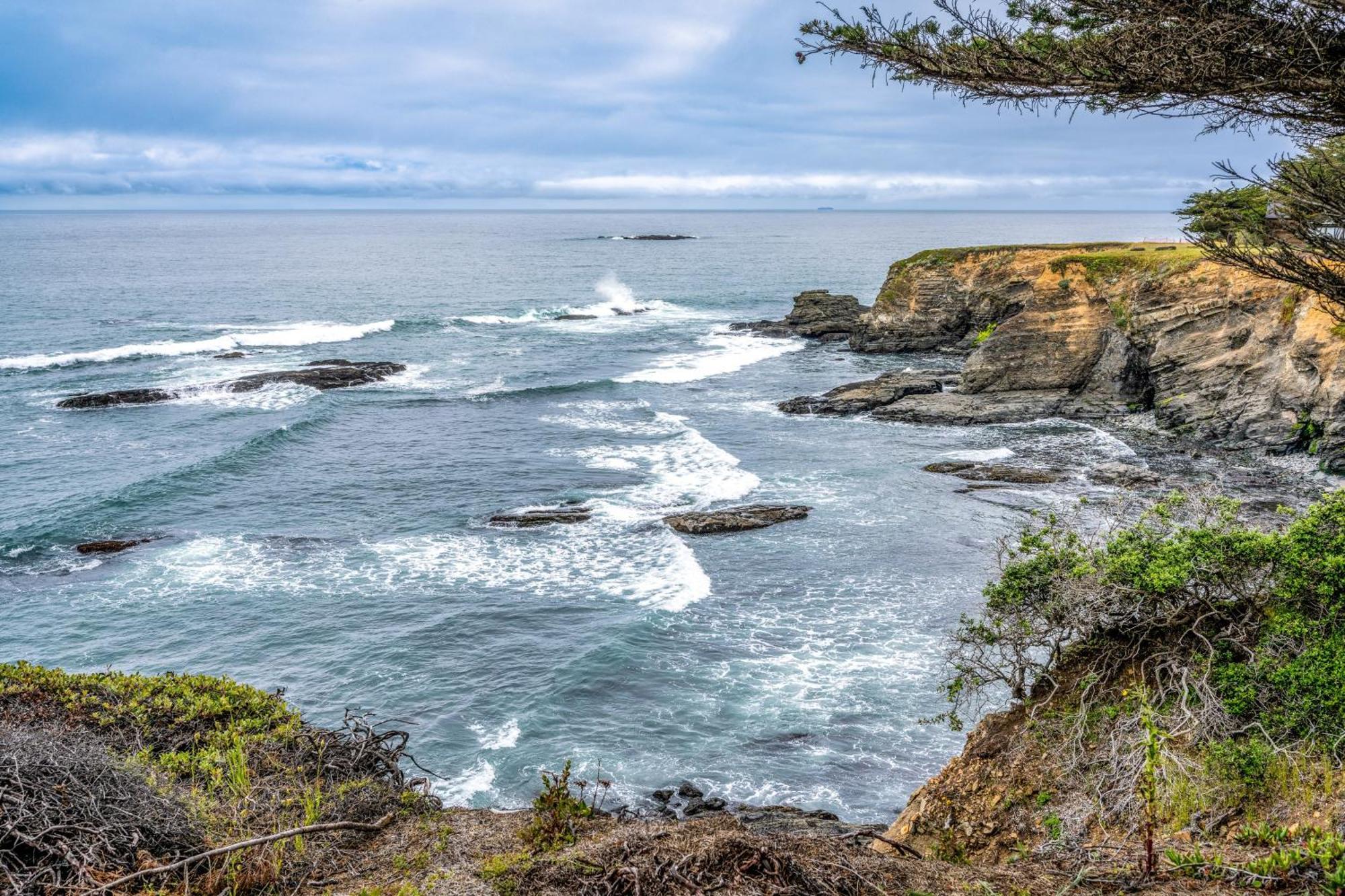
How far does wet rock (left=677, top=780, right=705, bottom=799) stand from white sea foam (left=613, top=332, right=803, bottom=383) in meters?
37.2

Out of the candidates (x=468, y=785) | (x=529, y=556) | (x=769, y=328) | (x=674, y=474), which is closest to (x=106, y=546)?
(x=529, y=556)

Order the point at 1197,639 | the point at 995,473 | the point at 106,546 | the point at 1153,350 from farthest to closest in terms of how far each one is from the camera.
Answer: the point at 1153,350 → the point at 995,473 → the point at 106,546 → the point at 1197,639

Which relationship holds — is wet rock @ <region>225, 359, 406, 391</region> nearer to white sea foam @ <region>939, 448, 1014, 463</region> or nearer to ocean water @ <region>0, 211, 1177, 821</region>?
ocean water @ <region>0, 211, 1177, 821</region>

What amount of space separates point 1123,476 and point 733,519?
45.6 ft

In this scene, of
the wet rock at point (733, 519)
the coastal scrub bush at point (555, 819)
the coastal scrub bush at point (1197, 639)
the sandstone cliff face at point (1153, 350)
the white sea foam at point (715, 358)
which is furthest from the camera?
the white sea foam at point (715, 358)

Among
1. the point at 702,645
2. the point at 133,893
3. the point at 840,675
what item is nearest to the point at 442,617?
the point at 702,645

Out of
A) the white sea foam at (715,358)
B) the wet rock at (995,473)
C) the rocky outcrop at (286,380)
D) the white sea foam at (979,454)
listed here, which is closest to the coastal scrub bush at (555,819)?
the wet rock at (995,473)

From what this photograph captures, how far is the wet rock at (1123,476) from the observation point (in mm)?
30016

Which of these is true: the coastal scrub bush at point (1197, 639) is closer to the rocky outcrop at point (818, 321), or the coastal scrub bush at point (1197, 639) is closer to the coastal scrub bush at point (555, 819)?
the coastal scrub bush at point (555, 819)

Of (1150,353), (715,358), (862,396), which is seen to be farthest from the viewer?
(715,358)

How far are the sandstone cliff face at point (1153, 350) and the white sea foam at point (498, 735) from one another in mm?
28156

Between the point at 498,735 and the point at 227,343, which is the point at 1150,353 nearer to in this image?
the point at 498,735

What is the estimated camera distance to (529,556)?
25828 millimetres

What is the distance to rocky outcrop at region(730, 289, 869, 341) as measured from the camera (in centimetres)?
6600
